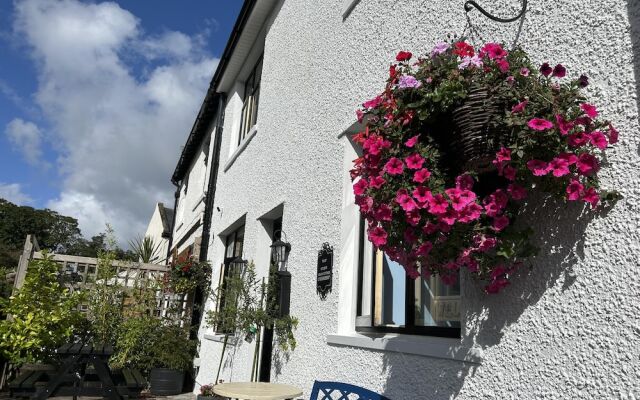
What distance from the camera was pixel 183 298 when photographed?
30.9 ft

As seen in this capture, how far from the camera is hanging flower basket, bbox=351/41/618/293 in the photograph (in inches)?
70.0

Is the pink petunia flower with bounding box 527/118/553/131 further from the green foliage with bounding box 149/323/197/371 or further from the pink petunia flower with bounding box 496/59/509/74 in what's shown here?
the green foliage with bounding box 149/323/197/371

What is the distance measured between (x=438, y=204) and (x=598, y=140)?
607 millimetres

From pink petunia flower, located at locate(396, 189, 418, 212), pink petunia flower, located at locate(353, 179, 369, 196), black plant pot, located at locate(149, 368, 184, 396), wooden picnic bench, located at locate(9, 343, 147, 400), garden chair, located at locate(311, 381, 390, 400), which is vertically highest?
pink petunia flower, located at locate(353, 179, 369, 196)

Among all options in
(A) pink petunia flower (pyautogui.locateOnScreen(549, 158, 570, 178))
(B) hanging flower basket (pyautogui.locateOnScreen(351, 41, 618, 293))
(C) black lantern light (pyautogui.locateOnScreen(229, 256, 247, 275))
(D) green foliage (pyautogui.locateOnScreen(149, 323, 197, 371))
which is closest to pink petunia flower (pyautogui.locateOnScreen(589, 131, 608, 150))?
(B) hanging flower basket (pyautogui.locateOnScreen(351, 41, 618, 293))

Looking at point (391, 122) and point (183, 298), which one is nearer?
point (391, 122)

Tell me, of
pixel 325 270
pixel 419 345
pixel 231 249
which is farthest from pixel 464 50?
pixel 231 249

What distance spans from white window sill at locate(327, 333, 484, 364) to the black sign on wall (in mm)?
527

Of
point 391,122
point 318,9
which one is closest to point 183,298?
point 318,9

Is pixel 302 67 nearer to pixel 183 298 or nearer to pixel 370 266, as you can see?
pixel 370 266

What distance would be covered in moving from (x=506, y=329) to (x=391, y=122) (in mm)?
1084

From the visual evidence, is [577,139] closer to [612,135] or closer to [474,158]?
[612,135]

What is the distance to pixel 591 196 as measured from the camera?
1771 millimetres

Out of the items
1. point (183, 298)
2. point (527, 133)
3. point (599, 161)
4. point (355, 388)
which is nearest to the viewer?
point (527, 133)
